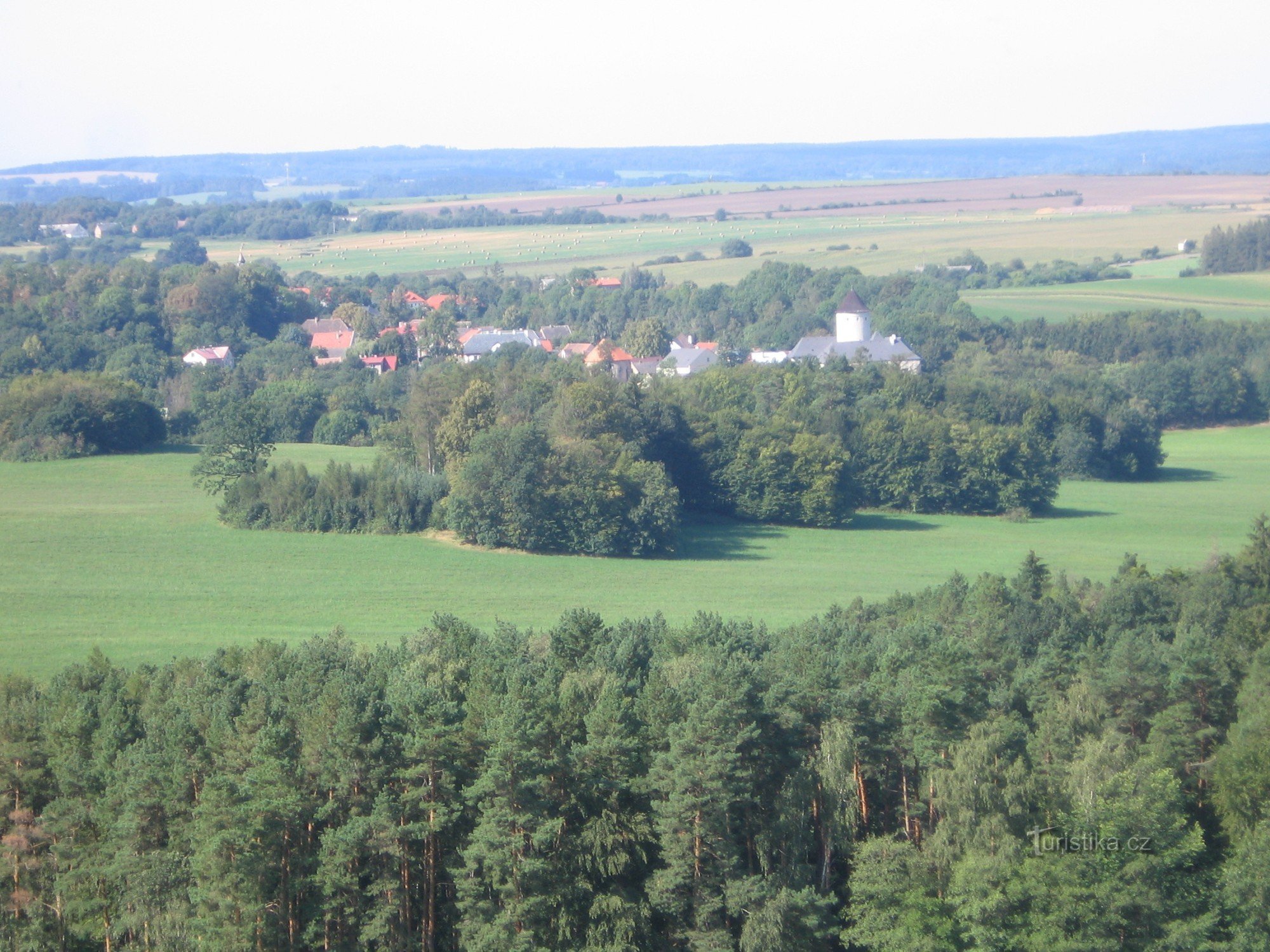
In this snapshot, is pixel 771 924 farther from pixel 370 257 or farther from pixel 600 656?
pixel 370 257

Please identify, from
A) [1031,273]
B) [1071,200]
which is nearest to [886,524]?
[1031,273]

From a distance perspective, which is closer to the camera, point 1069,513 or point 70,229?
point 1069,513

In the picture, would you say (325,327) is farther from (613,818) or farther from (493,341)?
(613,818)

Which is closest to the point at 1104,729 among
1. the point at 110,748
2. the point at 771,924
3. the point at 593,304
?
the point at 771,924

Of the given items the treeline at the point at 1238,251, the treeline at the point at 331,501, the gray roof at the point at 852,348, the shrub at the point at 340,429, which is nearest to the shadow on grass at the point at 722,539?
the treeline at the point at 331,501

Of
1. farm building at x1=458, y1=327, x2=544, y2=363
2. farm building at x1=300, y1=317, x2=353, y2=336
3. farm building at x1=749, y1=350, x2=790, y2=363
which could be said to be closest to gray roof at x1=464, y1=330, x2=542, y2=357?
farm building at x1=458, y1=327, x2=544, y2=363

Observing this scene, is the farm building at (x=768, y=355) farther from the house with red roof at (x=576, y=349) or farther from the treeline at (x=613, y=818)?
the treeline at (x=613, y=818)
